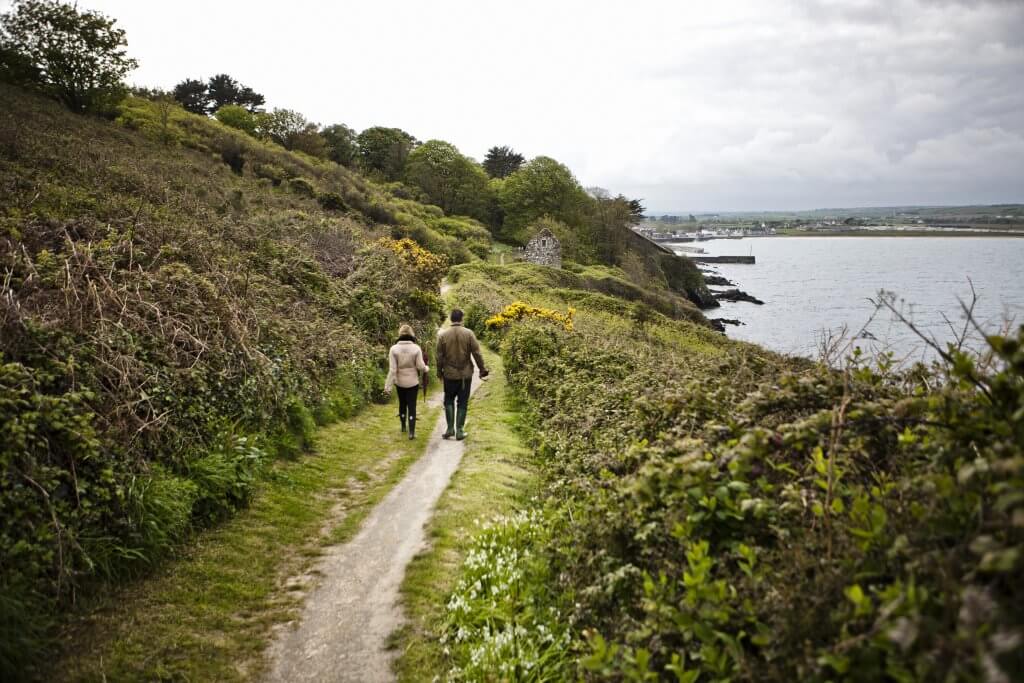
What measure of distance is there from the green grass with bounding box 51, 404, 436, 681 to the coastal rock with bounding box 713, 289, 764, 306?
7763 centimetres

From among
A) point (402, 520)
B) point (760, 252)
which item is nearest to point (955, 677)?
point (402, 520)

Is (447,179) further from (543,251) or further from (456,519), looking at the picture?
(456,519)

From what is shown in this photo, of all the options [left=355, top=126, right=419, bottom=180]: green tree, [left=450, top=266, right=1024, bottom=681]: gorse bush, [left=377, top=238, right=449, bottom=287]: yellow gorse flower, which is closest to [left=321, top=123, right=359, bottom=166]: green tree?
[left=355, top=126, right=419, bottom=180]: green tree

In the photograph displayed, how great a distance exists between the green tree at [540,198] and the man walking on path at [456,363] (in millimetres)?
67699

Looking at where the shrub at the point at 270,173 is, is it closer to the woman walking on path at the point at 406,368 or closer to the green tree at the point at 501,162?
the woman walking on path at the point at 406,368

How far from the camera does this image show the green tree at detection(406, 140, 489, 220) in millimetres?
77812

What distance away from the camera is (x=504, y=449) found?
10125mm

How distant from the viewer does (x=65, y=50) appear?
86.9 feet

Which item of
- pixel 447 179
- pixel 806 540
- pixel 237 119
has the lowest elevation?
pixel 806 540

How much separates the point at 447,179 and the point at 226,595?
78.9 m

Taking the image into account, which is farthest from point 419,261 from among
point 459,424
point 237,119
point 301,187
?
point 237,119

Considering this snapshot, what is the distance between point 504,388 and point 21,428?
11563 millimetres

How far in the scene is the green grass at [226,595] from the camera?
4.35 metres

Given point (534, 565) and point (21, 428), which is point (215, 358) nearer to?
point (21, 428)
